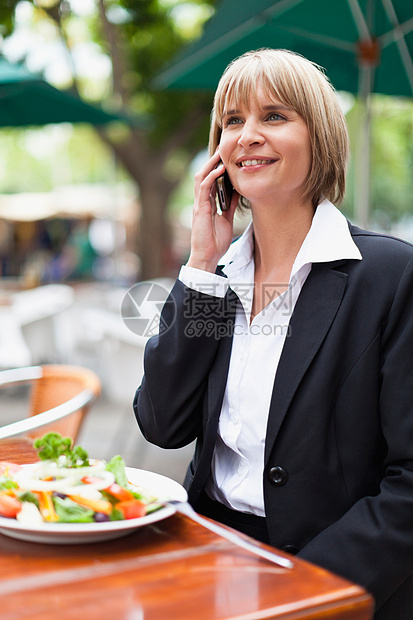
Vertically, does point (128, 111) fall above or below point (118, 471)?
above

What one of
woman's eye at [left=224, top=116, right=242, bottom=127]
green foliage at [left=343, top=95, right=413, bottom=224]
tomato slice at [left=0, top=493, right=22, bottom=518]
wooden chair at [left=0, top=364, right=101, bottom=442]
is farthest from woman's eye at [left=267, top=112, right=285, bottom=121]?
green foliage at [left=343, top=95, right=413, bottom=224]

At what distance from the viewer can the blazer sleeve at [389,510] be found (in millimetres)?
1602

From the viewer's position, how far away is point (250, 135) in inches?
72.9

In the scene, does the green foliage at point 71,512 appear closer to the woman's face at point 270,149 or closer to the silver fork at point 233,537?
the silver fork at point 233,537

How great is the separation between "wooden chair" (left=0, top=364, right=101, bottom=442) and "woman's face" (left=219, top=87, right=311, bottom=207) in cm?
123

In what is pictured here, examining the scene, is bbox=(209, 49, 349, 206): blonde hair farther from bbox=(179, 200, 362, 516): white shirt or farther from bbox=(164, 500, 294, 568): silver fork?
bbox=(164, 500, 294, 568): silver fork

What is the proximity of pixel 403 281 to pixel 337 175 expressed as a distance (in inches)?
15.8

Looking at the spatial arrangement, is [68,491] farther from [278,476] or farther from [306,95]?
[306,95]

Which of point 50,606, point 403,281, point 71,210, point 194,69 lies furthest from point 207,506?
point 71,210

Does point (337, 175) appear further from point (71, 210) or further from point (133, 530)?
point (71, 210)

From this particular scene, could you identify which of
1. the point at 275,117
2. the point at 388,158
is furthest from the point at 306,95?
the point at 388,158

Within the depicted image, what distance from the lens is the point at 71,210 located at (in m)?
26.7

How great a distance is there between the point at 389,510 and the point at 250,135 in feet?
3.17

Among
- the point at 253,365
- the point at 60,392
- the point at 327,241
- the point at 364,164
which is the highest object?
the point at 364,164
